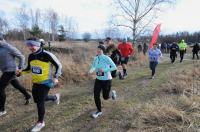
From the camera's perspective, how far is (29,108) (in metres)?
7.32

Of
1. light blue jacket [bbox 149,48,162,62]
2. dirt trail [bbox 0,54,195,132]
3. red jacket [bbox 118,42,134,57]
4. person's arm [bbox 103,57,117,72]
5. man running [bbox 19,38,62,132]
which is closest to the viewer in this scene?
man running [bbox 19,38,62,132]

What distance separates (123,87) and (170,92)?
5.89ft

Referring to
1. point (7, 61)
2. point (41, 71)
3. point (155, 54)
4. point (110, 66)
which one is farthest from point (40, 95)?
point (155, 54)

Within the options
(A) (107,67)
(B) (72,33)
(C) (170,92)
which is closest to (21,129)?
(A) (107,67)

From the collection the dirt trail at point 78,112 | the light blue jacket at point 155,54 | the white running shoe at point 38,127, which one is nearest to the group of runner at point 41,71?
the white running shoe at point 38,127

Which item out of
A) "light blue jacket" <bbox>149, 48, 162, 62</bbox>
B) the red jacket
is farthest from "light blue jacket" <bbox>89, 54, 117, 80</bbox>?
"light blue jacket" <bbox>149, 48, 162, 62</bbox>

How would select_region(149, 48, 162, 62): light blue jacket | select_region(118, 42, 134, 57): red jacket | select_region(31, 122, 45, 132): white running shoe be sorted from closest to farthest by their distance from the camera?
select_region(31, 122, 45, 132): white running shoe < select_region(118, 42, 134, 57): red jacket < select_region(149, 48, 162, 62): light blue jacket

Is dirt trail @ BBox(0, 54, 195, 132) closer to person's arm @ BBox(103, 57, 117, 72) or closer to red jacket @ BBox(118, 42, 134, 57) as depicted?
person's arm @ BBox(103, 57, 117, 72)

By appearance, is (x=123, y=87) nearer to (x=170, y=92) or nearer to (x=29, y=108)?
(x=170, y=92)

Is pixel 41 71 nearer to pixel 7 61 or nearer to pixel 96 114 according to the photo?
pixel 7 61

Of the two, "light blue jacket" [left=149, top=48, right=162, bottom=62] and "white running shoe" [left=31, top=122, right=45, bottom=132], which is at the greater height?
"light blue jacket" [left=149, top=48, right=162, bottom=62]

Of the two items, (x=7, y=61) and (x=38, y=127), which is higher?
(x=7, y=61)

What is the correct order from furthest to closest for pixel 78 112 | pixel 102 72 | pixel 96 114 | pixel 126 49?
pixel 126 49 → pixel 78 112 → pixel 96 114 → pixel 102 72

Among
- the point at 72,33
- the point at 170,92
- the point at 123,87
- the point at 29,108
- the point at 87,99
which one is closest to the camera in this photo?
the point at 29,108
